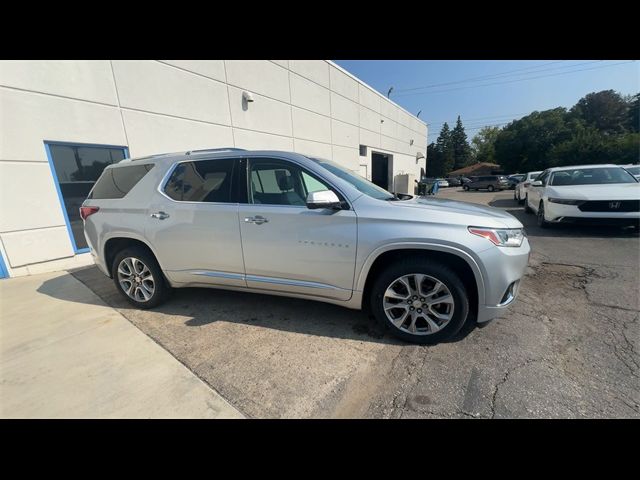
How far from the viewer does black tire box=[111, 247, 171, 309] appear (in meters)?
3.31

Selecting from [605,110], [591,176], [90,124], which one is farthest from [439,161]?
[90,124]

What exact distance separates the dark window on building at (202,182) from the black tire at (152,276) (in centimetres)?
A: 86

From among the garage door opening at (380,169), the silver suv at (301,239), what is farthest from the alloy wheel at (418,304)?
the garage door opening at (380,169)

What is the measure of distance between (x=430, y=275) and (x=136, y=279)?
349cm

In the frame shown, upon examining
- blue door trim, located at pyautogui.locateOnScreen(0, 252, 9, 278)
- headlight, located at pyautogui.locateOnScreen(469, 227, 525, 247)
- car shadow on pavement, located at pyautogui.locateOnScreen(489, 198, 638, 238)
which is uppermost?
headlight, located at pyautogui.locateOnScreen(469, 227, 525, 247)

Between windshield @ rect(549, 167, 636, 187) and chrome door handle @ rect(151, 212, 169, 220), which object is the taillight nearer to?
chrome door handle @ rect(151, 212, 169, 220)

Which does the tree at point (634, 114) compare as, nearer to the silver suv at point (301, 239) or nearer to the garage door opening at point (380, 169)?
the garage door opening at point (380, 169)

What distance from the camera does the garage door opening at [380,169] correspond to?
1850 centimetres

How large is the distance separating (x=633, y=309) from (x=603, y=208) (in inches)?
150

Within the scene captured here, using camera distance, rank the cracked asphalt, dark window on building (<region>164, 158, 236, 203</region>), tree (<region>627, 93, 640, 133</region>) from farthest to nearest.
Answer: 1. tree (<region>627, 93, 640, 133</region>)
2. dark window on building (<region>164, 158, 236, 203</region>)
3. the cracked asphalt

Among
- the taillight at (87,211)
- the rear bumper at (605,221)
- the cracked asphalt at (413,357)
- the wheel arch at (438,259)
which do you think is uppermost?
the taillight at (87,211)

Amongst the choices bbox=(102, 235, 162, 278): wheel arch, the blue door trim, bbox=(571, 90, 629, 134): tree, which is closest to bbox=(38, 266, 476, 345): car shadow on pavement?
bbox=(102, 235, 162, 278): wheel arch

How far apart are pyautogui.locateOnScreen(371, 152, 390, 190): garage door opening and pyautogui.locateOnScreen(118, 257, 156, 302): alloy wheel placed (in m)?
16.5
